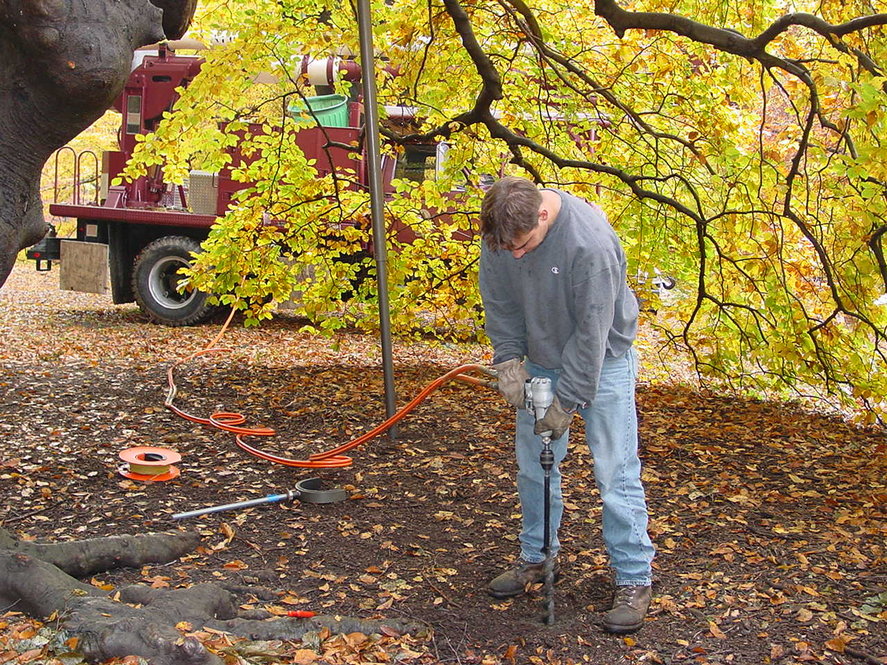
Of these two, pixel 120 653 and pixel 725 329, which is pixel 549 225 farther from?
pixel 725 329

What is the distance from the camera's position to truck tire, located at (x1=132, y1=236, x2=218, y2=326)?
11.0 meters

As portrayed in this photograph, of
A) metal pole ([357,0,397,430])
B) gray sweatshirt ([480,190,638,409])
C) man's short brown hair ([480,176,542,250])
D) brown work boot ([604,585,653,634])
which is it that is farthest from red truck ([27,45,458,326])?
brown work boot ([604,585,653,634])

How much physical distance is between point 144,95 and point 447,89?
19.2ft

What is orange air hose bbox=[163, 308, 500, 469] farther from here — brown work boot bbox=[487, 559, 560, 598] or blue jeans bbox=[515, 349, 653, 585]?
brown work boot bbox=[487, 559, 560, 598]

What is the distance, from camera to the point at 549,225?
3.20 metres

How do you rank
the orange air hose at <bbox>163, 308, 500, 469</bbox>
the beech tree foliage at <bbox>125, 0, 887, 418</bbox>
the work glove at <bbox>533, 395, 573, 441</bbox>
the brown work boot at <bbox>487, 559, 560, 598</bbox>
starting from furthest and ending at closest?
the beech tree foliage at <bbox>125, 0, 887, 418</bbox> < the orange air hose at <bbox>163, 308, 500, 469</bbox> < the brown work boot at <bbox>487, 559, 560, 598</bbox> < the work glove at <bbox>533, 395, 573, 441</bbox>

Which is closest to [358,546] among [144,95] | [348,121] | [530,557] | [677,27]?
[530,557]

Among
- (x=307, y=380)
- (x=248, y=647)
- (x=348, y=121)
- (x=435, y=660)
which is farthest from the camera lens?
(x=348, y=121)

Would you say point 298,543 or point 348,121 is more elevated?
point 348,121

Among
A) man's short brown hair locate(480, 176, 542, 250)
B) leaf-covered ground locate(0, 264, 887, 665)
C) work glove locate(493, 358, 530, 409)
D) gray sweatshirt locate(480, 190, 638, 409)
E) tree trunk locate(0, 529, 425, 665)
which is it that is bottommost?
leaf-covered ground locate(0, 264, 887, 665)

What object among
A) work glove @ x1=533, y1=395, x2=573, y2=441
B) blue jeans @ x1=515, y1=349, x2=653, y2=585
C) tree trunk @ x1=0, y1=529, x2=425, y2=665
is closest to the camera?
tree trunk @ x1=0, y1=529, x2=425, y2=665

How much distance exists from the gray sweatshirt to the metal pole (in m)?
2.27

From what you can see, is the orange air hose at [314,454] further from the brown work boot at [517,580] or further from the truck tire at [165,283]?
the truck tire at [165,283]

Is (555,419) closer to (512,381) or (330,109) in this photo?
(512,381)
